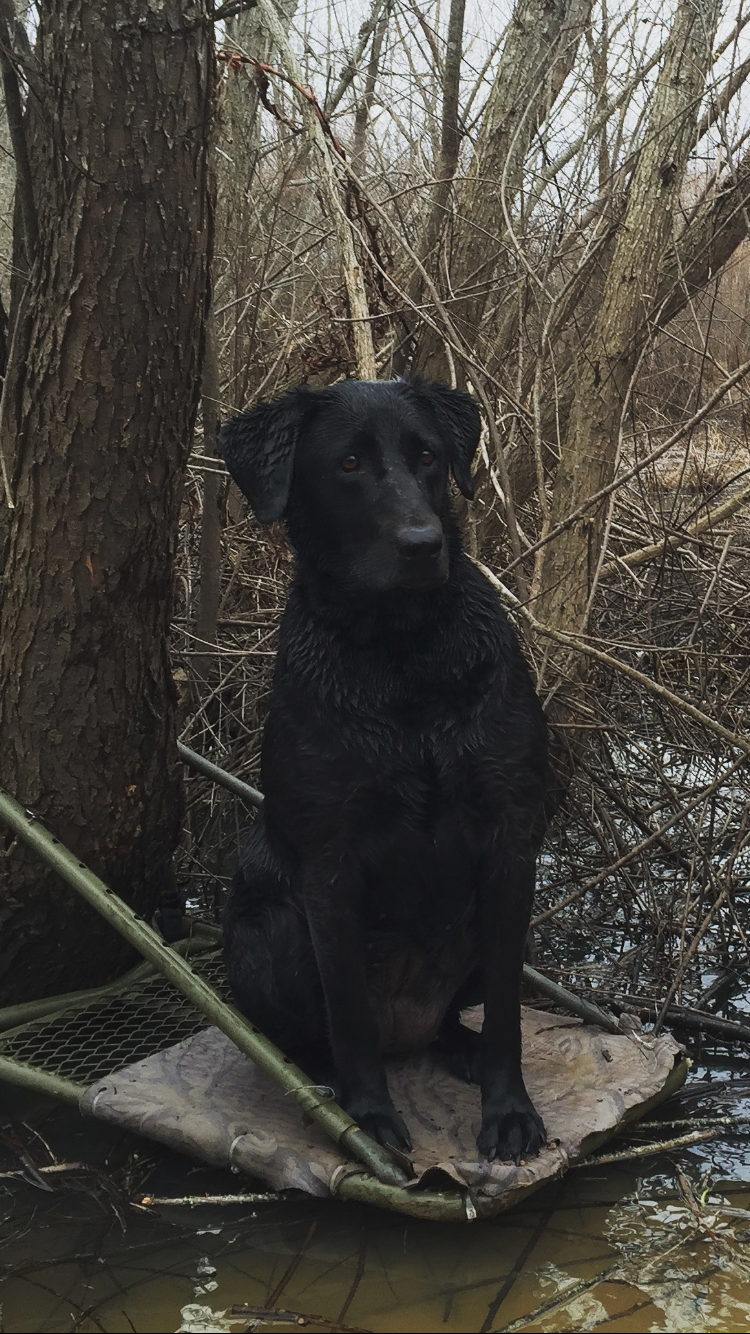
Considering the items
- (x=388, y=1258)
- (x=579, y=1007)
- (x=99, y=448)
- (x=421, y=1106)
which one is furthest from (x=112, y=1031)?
(x=99, y=448)

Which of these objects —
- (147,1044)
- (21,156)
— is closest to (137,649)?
(147,1044)

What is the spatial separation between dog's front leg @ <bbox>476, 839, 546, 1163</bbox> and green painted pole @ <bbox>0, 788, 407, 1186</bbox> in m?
0.27

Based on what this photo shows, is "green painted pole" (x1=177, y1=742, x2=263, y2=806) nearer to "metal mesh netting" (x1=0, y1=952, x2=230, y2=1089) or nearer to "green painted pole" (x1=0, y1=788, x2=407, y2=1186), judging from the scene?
"metal mesh netting" (x1=0, y1=952, x2=230, y2=1089)

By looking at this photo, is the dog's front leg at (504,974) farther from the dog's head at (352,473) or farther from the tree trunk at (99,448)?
the tree trunk at (99,448)

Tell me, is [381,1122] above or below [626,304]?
below

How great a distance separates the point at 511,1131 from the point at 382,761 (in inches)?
32.2

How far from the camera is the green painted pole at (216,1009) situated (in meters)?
2.40

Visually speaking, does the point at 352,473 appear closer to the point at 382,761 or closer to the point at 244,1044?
the point at 382,761

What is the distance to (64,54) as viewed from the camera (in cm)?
291

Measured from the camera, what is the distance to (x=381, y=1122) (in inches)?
98.7

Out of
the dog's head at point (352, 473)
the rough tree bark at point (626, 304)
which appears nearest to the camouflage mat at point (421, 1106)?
the dog's head at point (352, 473)

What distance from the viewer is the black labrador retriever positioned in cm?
250

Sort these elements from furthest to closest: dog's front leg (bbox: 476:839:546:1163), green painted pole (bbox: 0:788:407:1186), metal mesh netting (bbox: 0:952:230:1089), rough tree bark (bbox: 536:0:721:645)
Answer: rough tree bark (bbox: 536:0:721:645), metal mesh netting (bbox: 0:952:230:1089), dog's front leg (bbox: 476:839:546:1163), green painted pole (bbox: 0:788:407:1186)

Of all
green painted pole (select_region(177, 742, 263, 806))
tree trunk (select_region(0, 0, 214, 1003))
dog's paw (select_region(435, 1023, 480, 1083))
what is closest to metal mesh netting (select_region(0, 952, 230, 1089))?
tree trunk (select_region(0, 0, 214, 1003))
